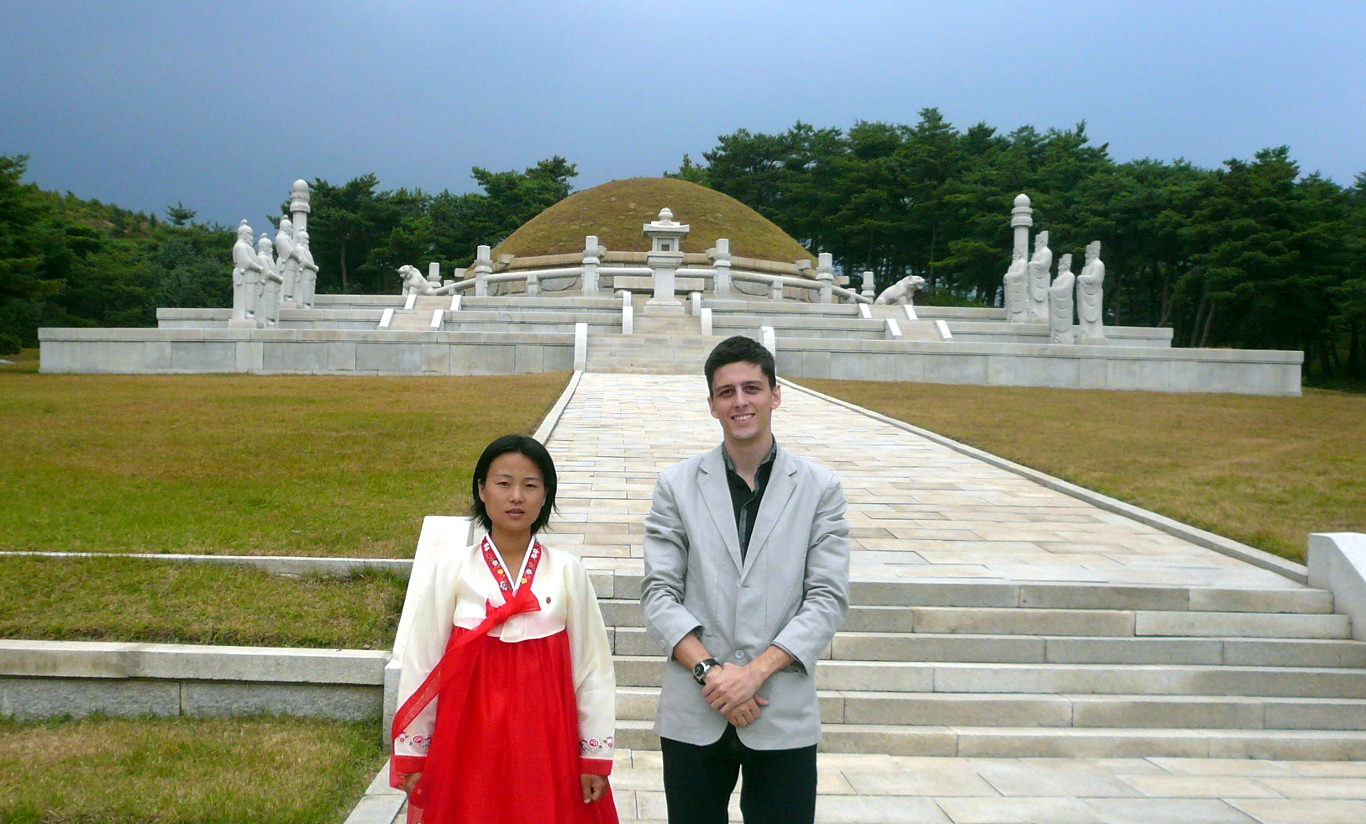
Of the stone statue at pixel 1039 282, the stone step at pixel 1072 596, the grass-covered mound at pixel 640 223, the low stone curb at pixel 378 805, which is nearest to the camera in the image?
the low stone curb at pixel 378 805

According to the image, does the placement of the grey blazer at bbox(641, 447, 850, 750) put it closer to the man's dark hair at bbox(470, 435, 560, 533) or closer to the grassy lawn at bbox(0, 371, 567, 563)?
the man's dark hair at bbox(470, 435, 560, 533)

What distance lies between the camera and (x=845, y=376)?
61.4 ft

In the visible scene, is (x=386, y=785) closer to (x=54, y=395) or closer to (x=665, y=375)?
(x=54, y=395)

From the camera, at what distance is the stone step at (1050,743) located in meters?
4.39

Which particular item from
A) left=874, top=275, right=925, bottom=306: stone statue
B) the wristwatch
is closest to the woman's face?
the wristwatch

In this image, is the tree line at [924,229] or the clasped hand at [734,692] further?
the tree line at [924,229]

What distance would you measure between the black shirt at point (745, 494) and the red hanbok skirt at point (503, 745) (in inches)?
20.6

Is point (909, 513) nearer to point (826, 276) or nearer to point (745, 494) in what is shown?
point (745, 494)

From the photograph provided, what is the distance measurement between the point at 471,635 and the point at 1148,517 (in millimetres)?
6098

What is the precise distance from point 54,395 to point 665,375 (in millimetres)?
8618

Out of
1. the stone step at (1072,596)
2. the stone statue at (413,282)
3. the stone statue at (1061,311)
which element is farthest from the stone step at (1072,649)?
the stone statue at (413,282)

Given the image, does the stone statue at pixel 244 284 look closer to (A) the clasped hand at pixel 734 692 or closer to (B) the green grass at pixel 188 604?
(B) the green grass at pixel 188 604

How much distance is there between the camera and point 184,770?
12.6 feet

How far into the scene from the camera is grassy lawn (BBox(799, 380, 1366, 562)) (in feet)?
24.8
